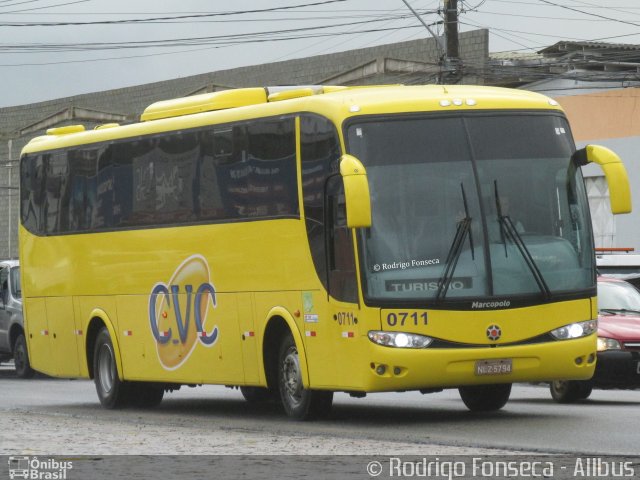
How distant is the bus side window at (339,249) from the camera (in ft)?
51.0

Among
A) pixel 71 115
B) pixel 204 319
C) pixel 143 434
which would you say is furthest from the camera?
pixel 71 115

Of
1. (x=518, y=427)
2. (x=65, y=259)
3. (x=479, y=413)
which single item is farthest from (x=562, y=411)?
(x=65, y=259)

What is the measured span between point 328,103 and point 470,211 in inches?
69.8

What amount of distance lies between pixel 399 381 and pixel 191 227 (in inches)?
167

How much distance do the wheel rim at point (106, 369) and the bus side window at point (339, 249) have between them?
222 inches

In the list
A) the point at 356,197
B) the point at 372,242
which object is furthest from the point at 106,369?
the point at 356,197

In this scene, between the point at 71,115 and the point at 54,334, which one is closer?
the point at 54,334

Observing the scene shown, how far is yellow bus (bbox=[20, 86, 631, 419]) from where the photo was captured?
15.4 metres

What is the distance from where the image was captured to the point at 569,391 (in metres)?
19.5

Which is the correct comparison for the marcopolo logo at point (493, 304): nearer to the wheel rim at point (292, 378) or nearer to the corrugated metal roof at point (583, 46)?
the wheel rim at point (292, 378)

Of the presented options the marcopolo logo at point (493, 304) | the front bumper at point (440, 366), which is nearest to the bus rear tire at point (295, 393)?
the front bumper at point (440, 366)

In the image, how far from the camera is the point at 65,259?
853 inches

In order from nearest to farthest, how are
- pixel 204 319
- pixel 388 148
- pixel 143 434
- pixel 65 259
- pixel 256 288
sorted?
pixel 143 434, pixel 388 148, pixel 256 288, pixel 204 319, pixel 65 259

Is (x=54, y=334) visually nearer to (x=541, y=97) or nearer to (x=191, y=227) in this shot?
(x=191, y=227)
